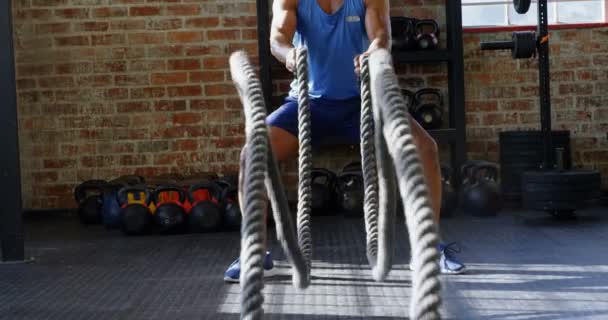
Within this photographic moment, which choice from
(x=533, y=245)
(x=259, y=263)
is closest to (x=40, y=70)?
(x=533, y=245)

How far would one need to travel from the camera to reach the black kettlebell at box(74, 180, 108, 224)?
5148 mm

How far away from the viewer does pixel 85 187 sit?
5.27 metres

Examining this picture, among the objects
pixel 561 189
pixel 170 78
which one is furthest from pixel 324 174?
pixel 561 189

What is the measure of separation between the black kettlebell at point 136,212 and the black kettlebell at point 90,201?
488mm

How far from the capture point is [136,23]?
18.7 feet

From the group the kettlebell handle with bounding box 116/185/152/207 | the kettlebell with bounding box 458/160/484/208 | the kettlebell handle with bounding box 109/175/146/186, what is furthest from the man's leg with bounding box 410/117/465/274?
the kettlebell handle with bounding box 109/175/146/186

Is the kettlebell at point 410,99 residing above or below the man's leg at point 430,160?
above

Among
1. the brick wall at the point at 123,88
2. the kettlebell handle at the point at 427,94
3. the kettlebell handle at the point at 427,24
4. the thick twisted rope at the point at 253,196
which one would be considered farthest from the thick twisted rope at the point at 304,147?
the brick wall at the point at 123,88

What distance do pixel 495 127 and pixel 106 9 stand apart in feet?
9.78

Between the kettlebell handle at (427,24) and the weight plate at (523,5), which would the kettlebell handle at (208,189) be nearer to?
the kettlebell handle at (427,24)

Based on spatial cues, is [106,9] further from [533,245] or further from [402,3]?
[533,245]

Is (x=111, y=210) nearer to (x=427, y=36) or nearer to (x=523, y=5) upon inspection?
(x=427, y=36)

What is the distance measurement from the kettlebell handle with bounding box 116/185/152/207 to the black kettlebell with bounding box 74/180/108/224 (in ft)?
1.30

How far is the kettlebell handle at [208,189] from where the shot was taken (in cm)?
466
